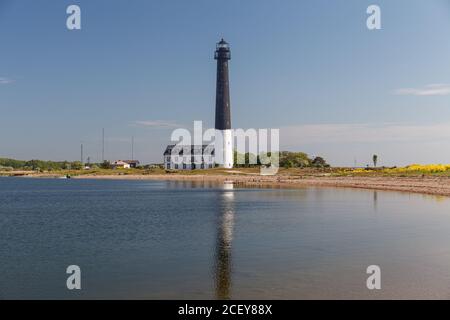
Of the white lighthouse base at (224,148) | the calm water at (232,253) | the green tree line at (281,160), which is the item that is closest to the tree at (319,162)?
the green tree line at (281,160)

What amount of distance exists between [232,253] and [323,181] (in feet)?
237

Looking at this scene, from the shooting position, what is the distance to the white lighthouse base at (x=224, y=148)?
5032 inches

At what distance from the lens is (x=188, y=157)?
151 metres

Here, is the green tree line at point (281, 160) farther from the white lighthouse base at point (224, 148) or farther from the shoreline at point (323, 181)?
the shoreline at point (323, 181)

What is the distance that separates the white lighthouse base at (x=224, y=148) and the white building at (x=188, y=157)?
4.37 meters

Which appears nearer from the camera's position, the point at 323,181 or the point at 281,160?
the point at 323,181

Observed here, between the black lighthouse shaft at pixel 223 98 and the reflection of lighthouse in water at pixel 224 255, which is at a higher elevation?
the black lighthouse shaft at pixel 223 98

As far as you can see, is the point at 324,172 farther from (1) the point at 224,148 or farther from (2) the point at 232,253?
(2) the point at 232,253

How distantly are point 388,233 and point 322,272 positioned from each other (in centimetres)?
1222

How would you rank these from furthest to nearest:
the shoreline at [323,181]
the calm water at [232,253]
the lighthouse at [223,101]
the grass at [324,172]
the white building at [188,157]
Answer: the white building at [188,157] → the lighthouse at [223,101] → the grass at [324,172] → the shoreline at [323,181] → the calm water at [232,253]

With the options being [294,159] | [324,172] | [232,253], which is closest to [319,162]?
[294,159]

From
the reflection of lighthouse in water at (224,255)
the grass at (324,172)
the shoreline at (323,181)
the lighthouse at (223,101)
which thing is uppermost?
the lighthouse at (223,101)
